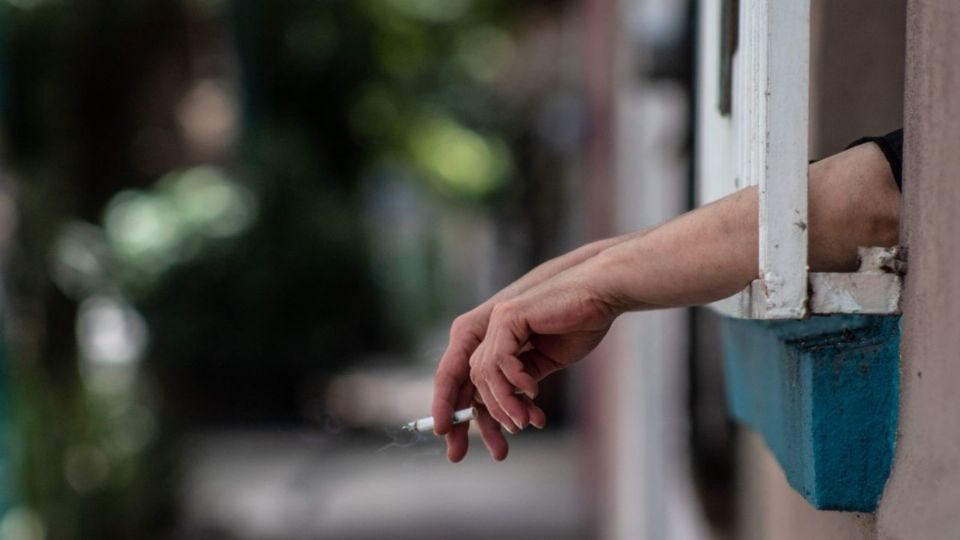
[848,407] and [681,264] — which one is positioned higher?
[681,264]

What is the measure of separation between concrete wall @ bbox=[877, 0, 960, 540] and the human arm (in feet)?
0.18

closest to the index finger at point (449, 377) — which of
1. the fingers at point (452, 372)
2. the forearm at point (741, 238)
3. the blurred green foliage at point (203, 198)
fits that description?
the fingers at point (452, 372)

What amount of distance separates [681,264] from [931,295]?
0.24 m

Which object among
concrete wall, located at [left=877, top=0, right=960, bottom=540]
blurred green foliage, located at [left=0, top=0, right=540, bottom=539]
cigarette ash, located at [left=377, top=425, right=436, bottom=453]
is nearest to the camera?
concrete wall, located at [left=877, top=0, right=960, bottom=540]

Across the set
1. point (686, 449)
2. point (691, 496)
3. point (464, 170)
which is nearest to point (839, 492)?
point (691, 496)

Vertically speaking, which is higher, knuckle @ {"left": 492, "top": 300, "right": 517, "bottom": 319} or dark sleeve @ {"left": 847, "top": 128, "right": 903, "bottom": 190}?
dark sleeve @ {"left": 847, "top": 128, "right": 903, "bottom": 190}

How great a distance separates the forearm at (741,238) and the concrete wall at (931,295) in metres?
0.05

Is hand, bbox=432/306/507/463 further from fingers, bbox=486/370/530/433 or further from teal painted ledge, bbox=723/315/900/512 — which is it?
teal painted ledge, bbox=723/315/900/512

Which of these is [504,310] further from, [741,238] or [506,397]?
→ [741,238]

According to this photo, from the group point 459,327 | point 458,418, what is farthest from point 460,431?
point 459,327

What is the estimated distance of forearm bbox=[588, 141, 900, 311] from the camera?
1.28 metres

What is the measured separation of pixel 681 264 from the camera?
50.6 inches

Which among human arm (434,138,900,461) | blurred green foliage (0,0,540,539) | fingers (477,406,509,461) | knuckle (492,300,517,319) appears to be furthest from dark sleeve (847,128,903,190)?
blurred green foliage (0,0,540,539)

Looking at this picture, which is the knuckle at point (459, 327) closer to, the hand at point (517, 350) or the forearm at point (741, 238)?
the hand at point (517, 350)
